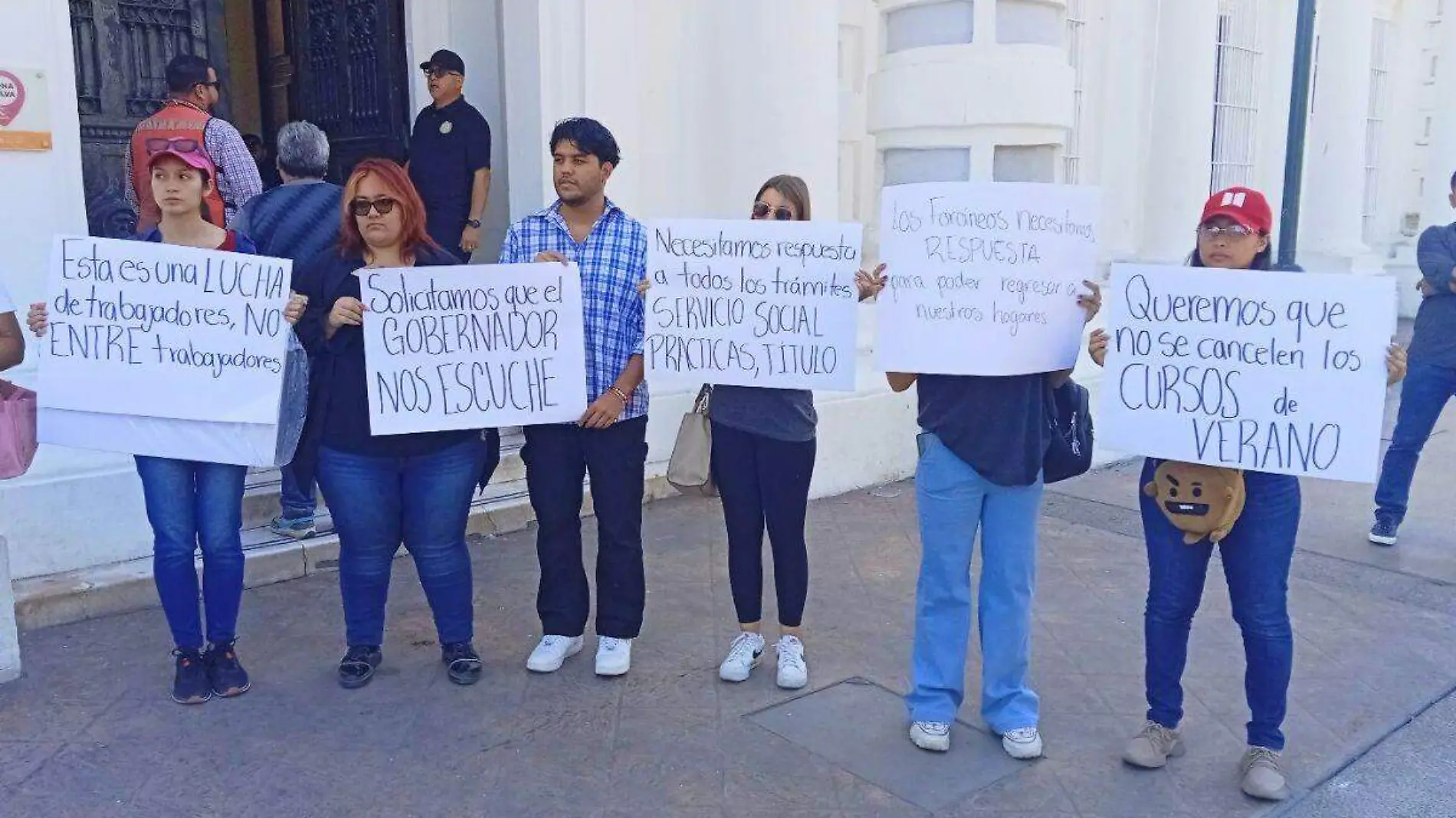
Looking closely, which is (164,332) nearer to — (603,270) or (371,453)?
(371,453)

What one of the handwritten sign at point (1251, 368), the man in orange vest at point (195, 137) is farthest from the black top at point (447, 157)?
the handwritten sign at point (1251, 368)

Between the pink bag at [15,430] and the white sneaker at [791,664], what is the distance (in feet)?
8.74

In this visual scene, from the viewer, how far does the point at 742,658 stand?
4281 mm

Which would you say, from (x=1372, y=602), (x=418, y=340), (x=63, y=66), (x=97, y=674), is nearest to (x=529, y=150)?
(x=63, y=66)

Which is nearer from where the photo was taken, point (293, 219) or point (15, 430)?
point (15, 430)

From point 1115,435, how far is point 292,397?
2.75 metres

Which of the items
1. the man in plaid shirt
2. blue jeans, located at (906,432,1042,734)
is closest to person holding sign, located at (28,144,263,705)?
the man in plaid shirt

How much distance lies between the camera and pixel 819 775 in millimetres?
3588

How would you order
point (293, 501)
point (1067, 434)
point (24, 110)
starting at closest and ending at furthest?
point (1067, 434)
point (24, 110)
point (293, 501)

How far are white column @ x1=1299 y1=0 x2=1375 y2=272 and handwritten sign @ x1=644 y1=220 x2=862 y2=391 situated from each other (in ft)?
33.8

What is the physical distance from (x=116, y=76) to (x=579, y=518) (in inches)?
166

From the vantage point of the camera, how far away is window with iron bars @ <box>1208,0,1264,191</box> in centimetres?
1135

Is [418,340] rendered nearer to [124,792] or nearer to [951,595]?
[124,792]

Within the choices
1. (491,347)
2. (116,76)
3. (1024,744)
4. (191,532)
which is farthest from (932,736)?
(116,76)
